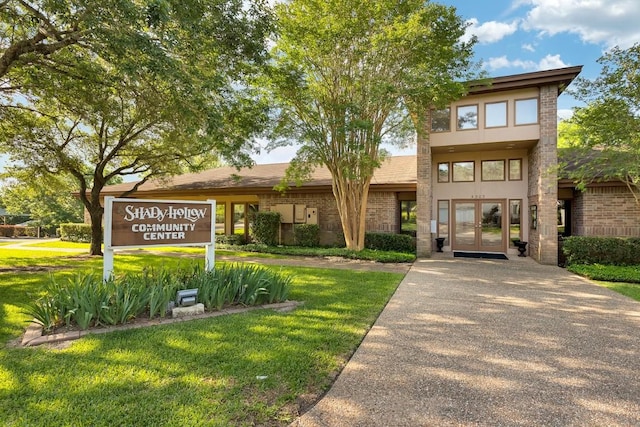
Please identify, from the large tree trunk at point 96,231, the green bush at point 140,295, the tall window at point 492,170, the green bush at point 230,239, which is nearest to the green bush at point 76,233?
the large tree trunk at point 96,231

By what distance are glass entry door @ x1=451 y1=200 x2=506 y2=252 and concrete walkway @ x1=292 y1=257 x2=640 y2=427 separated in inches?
300

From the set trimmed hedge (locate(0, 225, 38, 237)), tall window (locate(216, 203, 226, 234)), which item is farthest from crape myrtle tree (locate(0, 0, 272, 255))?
trimmed hedge (locate(0, 225, 38, 237))

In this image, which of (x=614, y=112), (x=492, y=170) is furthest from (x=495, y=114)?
(x=614, y=112)

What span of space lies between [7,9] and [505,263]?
50.9 ft

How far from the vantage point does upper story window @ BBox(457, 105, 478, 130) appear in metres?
12.8

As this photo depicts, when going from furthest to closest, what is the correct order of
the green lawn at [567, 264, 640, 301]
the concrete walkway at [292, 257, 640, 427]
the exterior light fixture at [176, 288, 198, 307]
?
the green lawn at [567, 264, 640, 301]
the exterior light fixture at [176, 288, 198, 307]
the concrete walkway at [292, 257, 640, 427]

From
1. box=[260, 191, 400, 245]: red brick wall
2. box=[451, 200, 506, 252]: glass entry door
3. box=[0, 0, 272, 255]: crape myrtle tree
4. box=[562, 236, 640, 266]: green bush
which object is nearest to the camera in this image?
box=[0, 0, 272, 255]: crape myrtle tree

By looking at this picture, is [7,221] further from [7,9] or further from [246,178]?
[7,9]

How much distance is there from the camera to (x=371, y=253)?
12234 millimetres

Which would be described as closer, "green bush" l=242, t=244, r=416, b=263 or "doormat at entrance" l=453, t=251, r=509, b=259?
"green bush" l=242, t=244, r=416, b=263

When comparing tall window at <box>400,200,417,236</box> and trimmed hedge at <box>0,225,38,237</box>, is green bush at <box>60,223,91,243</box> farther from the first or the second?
tall window at <box>400,200,417,236</box>

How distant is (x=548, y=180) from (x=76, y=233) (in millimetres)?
25777

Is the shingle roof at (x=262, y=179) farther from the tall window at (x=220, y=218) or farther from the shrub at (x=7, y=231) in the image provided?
the shrub at (x=7, y=231)

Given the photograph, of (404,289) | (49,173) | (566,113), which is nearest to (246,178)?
(49,173)
